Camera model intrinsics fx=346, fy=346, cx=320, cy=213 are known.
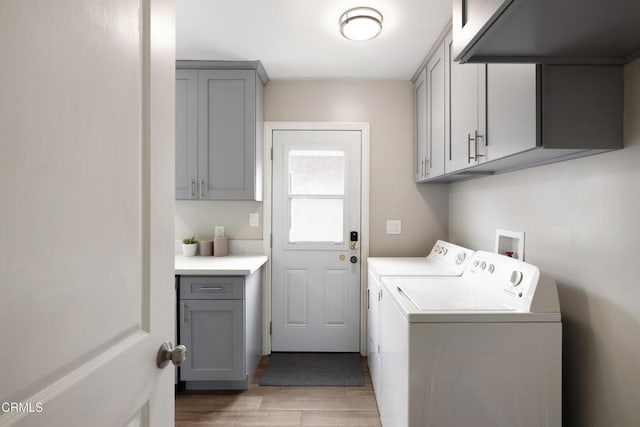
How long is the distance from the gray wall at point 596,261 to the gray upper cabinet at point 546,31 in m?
0.20

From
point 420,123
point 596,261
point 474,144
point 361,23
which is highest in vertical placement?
point 361,23

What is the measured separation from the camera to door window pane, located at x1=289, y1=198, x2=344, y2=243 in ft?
9.86

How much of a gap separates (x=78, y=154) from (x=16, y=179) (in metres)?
0.12

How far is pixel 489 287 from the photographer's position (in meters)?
1.70

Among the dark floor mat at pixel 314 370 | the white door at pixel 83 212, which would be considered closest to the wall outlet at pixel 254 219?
the dark floor mat at pixel 314 370

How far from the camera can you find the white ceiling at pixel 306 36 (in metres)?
1.93

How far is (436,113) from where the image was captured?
231 cm

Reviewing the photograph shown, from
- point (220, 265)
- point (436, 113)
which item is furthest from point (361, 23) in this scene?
point (220, 265)

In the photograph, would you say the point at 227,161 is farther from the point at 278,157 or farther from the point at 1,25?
the point at 1,25

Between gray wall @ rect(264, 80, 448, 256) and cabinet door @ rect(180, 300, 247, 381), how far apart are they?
1291mm

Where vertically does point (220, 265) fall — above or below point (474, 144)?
below

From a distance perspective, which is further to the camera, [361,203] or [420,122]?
[361,203]

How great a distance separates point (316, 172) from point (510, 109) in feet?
6.09

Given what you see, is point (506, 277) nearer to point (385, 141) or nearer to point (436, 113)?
point (436, 113)
